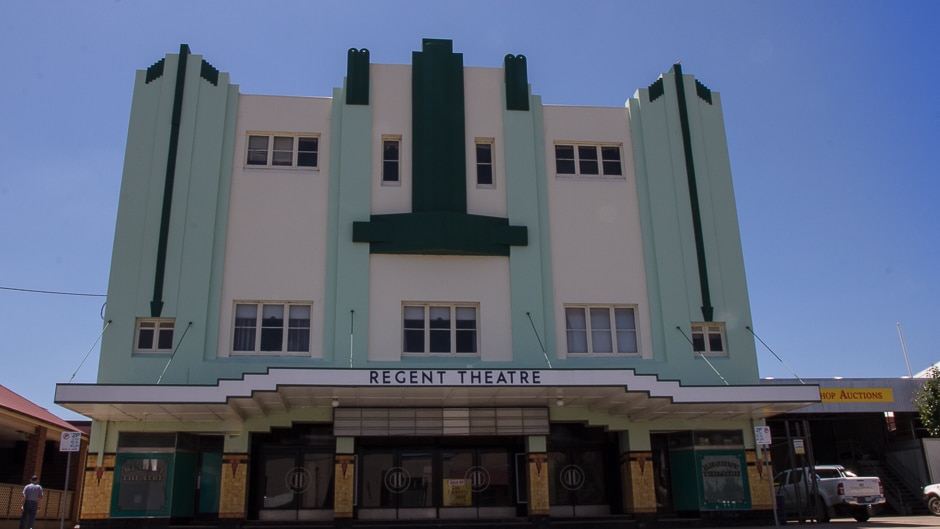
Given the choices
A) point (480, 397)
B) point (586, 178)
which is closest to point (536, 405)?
point (480, 397)

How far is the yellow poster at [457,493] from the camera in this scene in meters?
22.9

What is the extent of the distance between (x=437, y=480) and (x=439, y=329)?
14.0 feet

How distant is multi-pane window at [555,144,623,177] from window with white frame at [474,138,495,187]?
2089mm

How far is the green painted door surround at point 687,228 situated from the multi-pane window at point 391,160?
24.4 feet

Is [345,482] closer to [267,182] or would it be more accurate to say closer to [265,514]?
[265,514]

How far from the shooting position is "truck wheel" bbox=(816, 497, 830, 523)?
77.3ft

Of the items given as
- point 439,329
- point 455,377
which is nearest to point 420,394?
point 455,377

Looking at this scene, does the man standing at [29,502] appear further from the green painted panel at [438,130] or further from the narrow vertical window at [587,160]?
the narrow vertical window at [587,160]

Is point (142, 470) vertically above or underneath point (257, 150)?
underneath

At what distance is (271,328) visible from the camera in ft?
74.1

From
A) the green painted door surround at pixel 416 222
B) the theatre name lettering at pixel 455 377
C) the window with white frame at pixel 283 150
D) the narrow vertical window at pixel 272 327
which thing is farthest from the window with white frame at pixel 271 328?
the window with white frame at pixel 283 150

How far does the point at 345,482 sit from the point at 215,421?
12.6 ft

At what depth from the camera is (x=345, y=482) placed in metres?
21.5

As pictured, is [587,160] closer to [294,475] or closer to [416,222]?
[416,222]
